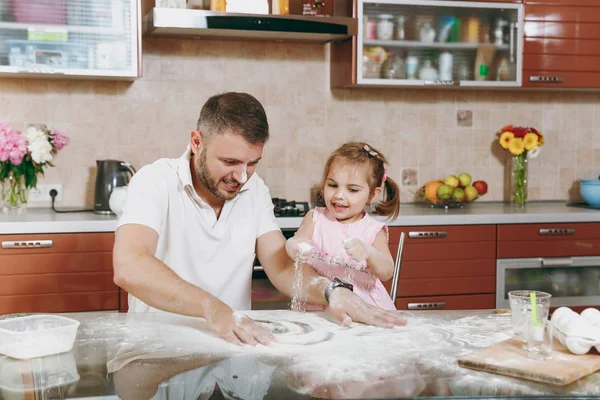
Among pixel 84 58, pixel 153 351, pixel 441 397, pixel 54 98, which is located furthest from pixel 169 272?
pixel 54 98

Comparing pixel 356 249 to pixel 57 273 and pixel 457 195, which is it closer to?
pixel 57 273

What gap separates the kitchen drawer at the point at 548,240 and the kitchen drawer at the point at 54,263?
189 centimetres

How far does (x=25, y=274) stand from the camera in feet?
10.3

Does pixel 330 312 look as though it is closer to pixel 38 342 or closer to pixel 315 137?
pixel 38 342

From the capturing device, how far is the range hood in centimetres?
335

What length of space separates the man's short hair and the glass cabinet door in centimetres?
176

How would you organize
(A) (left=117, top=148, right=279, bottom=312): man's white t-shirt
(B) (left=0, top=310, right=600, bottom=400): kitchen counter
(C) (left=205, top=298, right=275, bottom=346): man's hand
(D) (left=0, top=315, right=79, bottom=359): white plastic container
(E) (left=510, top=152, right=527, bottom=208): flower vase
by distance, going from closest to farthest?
(B) (left=0, top=310, right=600, bottom=400): kitchen counter
(D) (left=0, top=315, right=79, bottom=359): white plastic container
(C) (left=205, top=298, right=275, bottom=346): man's hand
(A) (left=117, top=148, right=279, bottom=312): man's white t-shirt
(E) (left=510, top=152, right=527, bottom=208): flower vase

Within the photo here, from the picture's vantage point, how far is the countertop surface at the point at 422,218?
3145 millimetres

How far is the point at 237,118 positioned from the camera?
2041 millimetres

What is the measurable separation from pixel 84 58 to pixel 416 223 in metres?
1.72

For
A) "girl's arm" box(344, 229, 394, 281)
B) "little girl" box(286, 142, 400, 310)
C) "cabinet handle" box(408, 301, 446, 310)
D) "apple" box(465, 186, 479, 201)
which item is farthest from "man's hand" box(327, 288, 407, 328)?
"apple" box(465, 186, 479, 201)

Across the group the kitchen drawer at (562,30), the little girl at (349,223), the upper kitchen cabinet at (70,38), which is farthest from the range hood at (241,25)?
the little girl at (349,223)

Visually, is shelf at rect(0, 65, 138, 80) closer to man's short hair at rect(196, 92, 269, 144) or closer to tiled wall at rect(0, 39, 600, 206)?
tiled wall at rect(0, 39, 600, 206)

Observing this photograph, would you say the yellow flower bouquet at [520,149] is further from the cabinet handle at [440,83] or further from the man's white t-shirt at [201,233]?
the man's white t-shirt at [201,233]
